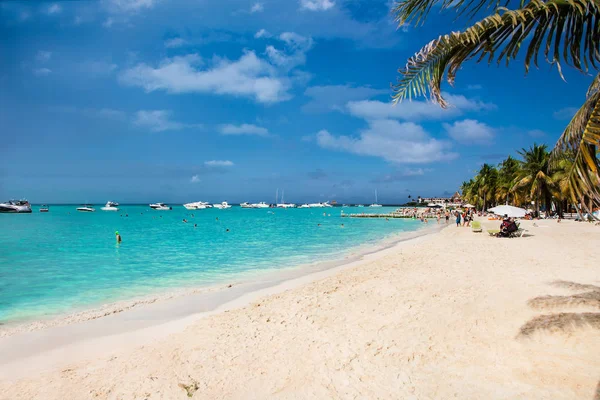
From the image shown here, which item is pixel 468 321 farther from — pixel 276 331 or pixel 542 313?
pixel 276 331

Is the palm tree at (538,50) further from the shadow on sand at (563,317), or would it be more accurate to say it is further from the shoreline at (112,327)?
the shoreline at (112,327)

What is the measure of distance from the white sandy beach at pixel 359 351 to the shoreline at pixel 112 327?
0.19 feet

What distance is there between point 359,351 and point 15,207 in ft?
387

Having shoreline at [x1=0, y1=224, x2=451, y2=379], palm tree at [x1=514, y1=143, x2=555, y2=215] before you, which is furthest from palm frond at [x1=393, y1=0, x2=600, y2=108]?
palm tree at [x1=514, y1=143, x2=555, y2=215]

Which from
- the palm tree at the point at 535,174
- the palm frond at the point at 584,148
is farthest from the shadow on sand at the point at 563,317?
the palm tree at the point at 535,174

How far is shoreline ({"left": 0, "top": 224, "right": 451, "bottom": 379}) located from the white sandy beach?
56 millimetres

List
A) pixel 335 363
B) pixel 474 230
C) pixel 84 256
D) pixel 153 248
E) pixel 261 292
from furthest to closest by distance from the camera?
pixel 474 230 < pixel 153 248 < pixel 84 256 < pixel 261 292 < pixel 335 363

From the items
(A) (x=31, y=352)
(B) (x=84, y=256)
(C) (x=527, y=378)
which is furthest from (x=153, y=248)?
(C) (x=527, y=378)

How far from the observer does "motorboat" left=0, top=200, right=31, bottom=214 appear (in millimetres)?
92750

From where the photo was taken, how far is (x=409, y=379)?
4500 millimetres

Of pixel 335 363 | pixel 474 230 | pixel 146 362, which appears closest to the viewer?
pixel 335 363

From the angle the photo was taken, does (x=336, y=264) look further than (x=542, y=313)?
Yes

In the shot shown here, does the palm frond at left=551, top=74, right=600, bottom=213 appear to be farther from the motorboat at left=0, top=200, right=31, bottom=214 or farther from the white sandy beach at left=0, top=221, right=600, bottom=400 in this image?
the motorboat at left=0, top=200, right=31, bottom=214

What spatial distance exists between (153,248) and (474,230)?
24585 millimetres
